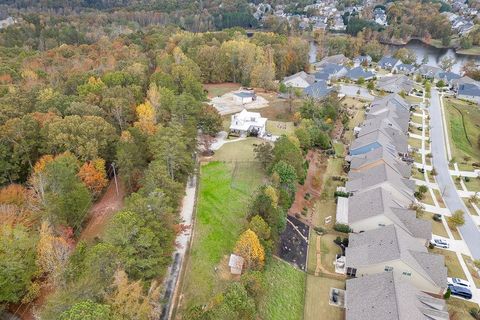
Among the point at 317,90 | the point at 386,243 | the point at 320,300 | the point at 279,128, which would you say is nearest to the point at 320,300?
the point at 320,300

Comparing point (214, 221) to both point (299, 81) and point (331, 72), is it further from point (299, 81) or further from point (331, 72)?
point (331, 72)

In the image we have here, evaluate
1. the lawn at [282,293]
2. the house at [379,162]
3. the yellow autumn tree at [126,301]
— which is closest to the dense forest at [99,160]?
the yellow autumn tree at [126,301]

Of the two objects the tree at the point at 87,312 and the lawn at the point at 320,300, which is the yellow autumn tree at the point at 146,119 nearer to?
the lawn at the point at 320,300

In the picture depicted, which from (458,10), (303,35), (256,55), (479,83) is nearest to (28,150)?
(256,55)

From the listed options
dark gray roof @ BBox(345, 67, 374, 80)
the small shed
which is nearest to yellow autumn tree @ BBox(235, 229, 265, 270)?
the small shed

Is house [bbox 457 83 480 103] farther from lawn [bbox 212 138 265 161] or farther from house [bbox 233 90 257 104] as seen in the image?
lawn [bbox 212 138 265 161]

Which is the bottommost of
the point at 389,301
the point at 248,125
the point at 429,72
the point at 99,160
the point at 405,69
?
Answer: the point at 405,69

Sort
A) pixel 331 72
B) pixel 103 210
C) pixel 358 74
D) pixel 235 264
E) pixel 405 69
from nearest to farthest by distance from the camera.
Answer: pixel 235 264 < pixel 103 210 < pixel 358 74 < pixel 331 72 < pixel 405 69
